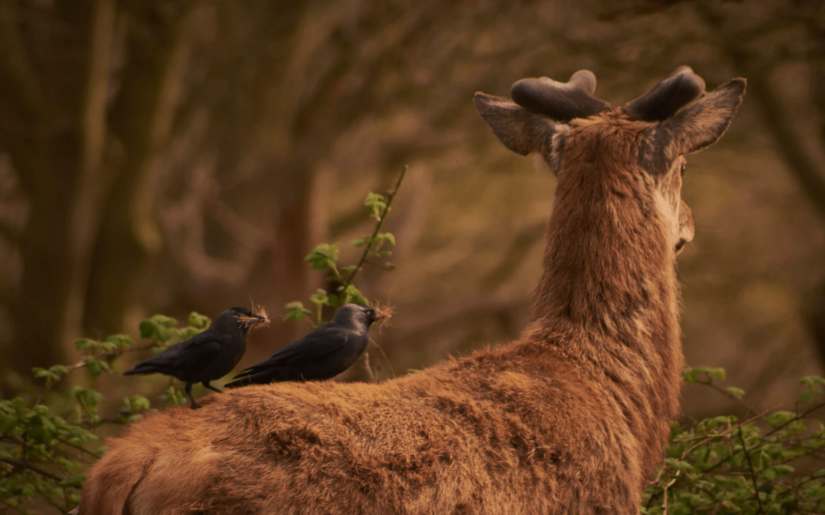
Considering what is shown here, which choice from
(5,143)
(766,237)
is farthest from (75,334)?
(766,237)

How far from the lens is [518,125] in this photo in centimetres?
497

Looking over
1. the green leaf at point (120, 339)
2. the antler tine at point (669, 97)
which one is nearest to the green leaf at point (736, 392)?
the antler tine at point (669, 97)

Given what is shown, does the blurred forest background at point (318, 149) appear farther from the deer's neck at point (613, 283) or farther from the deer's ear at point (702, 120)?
the deer's ear at point (702, 120)

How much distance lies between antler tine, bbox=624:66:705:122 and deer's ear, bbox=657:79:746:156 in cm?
6

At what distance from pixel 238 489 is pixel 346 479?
36cm

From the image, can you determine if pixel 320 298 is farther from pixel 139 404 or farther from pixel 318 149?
pixel 318 149

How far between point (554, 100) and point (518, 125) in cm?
27

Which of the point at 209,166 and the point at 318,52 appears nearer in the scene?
the point at 318,52

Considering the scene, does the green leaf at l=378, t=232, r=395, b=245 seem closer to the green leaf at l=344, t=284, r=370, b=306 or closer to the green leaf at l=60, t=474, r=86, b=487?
the green leaf at l=344, t=284, r=370, b=306

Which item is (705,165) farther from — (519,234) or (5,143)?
(5,143)

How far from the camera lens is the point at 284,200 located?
15.3 m

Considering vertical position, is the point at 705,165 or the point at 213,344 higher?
the point at 705,165

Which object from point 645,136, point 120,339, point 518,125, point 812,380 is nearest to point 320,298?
point 120,339

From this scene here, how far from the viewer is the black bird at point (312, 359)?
11.6ft
